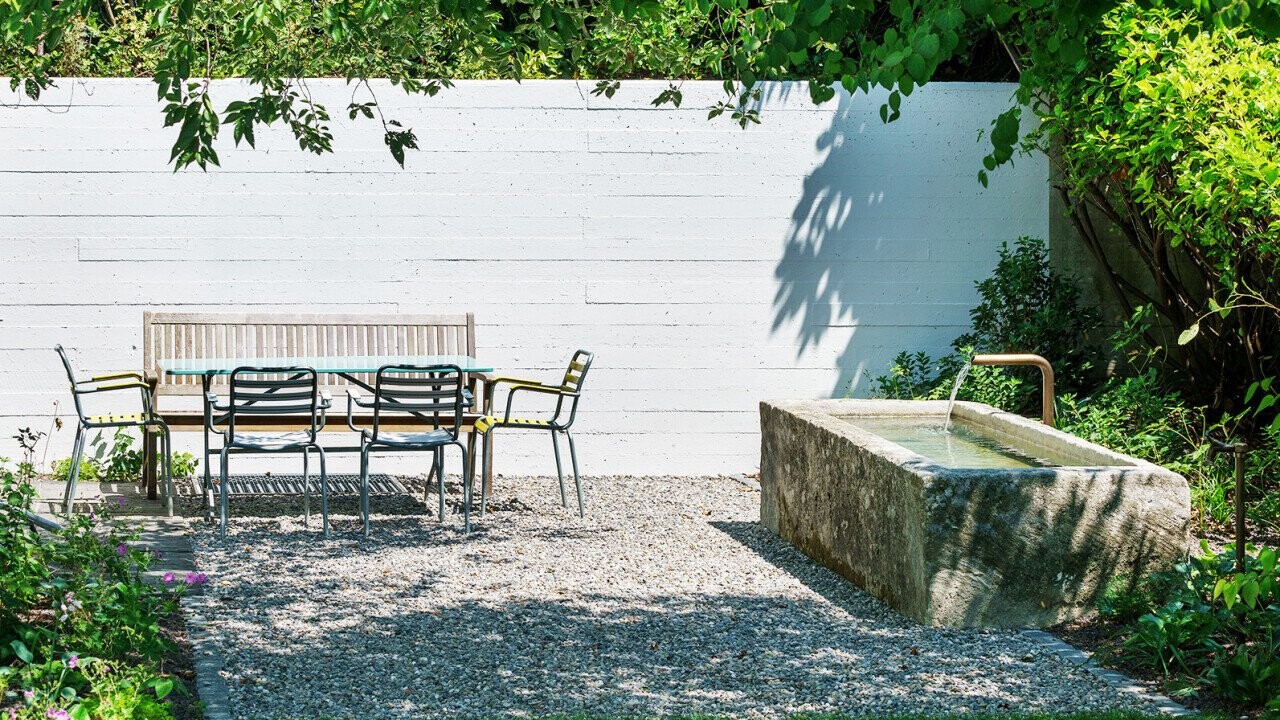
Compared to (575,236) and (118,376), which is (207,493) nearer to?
(118,376)

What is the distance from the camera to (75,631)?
391 cm

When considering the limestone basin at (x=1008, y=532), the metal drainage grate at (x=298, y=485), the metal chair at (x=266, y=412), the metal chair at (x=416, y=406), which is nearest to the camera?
the limestone basin at (x=1008, y=532)

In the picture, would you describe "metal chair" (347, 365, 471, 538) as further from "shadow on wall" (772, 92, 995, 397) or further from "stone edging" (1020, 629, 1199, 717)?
"stone edging" (1020, 629, 1199, 717)

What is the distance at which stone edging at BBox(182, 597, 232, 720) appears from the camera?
160 inches

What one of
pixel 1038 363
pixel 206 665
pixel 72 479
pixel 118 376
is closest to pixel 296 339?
pixel 118 376

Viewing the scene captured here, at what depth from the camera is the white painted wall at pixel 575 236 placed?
27.5 feet

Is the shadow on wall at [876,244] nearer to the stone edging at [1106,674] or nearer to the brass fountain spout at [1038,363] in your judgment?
the brass fountain spout at [1038,363]

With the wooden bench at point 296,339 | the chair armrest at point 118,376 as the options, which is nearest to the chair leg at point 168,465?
the chair armrest at point 118,376

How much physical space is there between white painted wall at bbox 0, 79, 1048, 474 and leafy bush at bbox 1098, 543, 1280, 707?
13.4ft

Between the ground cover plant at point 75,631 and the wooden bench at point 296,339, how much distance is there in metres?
3.51

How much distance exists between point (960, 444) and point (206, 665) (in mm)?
3541

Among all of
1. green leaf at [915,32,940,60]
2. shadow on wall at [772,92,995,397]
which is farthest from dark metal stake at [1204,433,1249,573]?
shadow on wall at [772,92,995,397]

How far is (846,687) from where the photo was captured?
14.6 ft

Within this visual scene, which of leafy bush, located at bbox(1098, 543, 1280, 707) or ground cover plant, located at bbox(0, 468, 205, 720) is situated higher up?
ground cover plant, located at bbox(0, 468, 205, 720)
